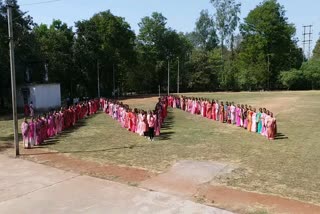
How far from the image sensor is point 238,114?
22000 mm

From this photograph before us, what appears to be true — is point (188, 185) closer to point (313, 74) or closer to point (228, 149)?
point (228, 149)

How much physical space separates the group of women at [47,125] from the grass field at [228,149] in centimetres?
67

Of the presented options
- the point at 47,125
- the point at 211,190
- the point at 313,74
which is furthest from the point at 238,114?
the point at 313,74

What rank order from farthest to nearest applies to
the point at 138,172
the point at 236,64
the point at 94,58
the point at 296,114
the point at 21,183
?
1. the point at 236,64
2. the point at 94,58
3. the point at 296,114
4. the point at 138,172
5. the point at 21,183

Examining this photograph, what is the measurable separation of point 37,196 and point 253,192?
574 centimetres

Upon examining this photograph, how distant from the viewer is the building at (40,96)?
34656 mm

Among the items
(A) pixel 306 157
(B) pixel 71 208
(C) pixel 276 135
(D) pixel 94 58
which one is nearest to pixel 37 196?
(B) pixel 71 208

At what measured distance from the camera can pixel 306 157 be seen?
13875mm

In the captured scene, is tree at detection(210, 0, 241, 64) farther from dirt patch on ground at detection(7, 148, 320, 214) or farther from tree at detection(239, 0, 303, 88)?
dirt patch on ground at detection(7, 148, 320, 214)

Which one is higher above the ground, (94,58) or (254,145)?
(94,58)

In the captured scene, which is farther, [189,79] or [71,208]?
[189,79]

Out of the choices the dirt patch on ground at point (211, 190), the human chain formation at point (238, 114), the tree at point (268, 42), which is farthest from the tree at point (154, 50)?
the dirt patch on ground at point (211, 190)

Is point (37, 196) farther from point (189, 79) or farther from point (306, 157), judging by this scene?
point (189, 79)

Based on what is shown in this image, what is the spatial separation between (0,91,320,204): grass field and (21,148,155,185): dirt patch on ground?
0.55 metres
